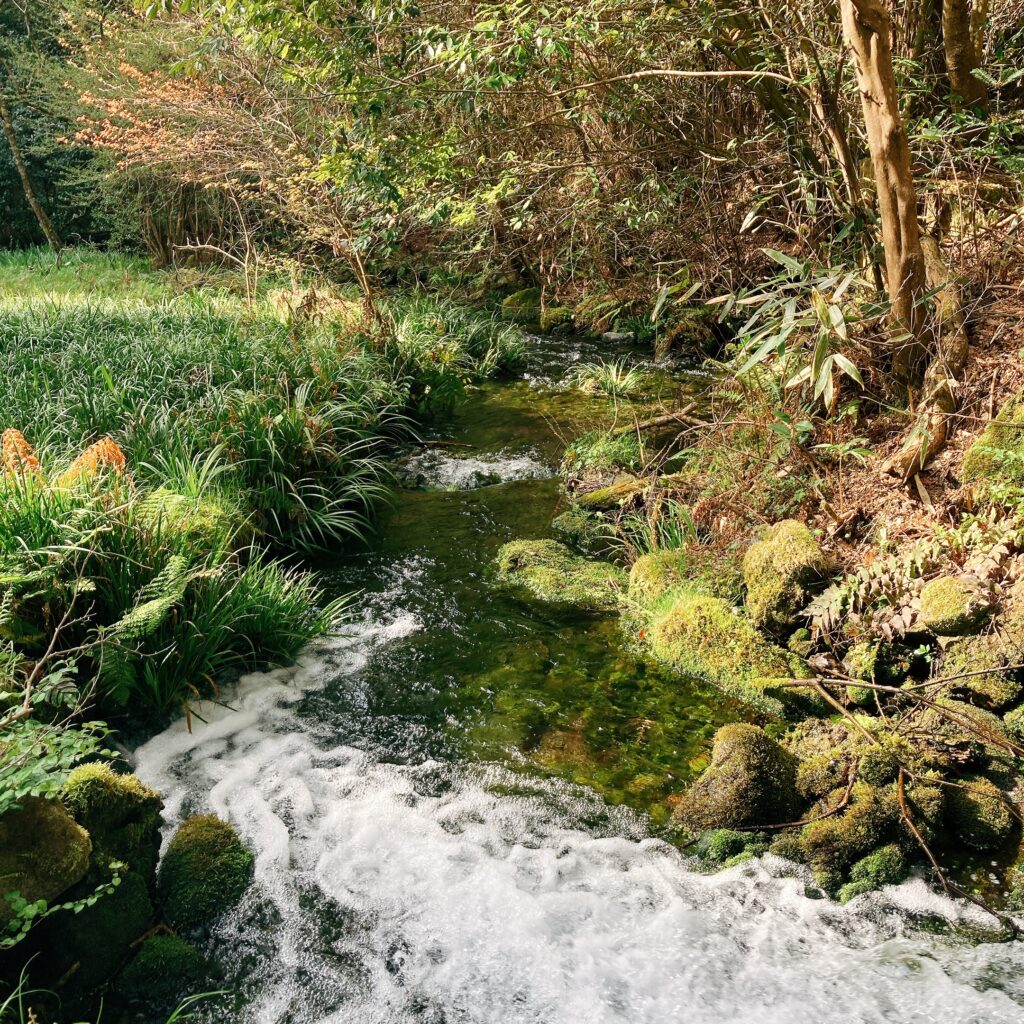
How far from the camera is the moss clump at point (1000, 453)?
3.90 metres

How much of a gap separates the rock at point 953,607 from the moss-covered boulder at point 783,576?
61 cm

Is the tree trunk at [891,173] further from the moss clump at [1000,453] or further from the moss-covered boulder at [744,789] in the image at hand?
the moss-covered boulder at [744,789]

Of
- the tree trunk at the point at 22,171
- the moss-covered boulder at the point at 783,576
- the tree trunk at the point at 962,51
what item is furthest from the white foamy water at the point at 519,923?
the tree trunk at the point at 22,171

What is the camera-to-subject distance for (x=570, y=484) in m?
6.73

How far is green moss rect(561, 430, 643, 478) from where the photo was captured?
6.67m

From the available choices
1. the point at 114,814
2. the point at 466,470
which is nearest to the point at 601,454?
the point at 466,470

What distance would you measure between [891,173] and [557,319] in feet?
27.0

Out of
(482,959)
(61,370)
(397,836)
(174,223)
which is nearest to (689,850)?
(482,959)

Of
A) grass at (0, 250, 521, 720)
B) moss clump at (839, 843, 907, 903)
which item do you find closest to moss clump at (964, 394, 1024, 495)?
moss clump at (839, 843, 907, 903)

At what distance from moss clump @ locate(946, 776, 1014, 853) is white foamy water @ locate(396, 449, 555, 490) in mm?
4424

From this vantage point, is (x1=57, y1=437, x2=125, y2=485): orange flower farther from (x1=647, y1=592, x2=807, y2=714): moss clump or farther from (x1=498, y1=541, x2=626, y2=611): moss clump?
(x1=647, y1=592, x2=807, y2=714): moss clump

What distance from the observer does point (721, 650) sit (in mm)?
4324

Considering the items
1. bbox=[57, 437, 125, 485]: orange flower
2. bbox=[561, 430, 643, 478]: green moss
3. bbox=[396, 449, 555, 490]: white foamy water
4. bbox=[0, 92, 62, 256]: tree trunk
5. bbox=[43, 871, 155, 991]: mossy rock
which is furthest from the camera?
bbox=[0, 92, 62, 256]: tree trunk

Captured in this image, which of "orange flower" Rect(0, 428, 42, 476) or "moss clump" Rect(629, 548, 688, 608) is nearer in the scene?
"orange flower" Rect(0, 428, 42, 476)
